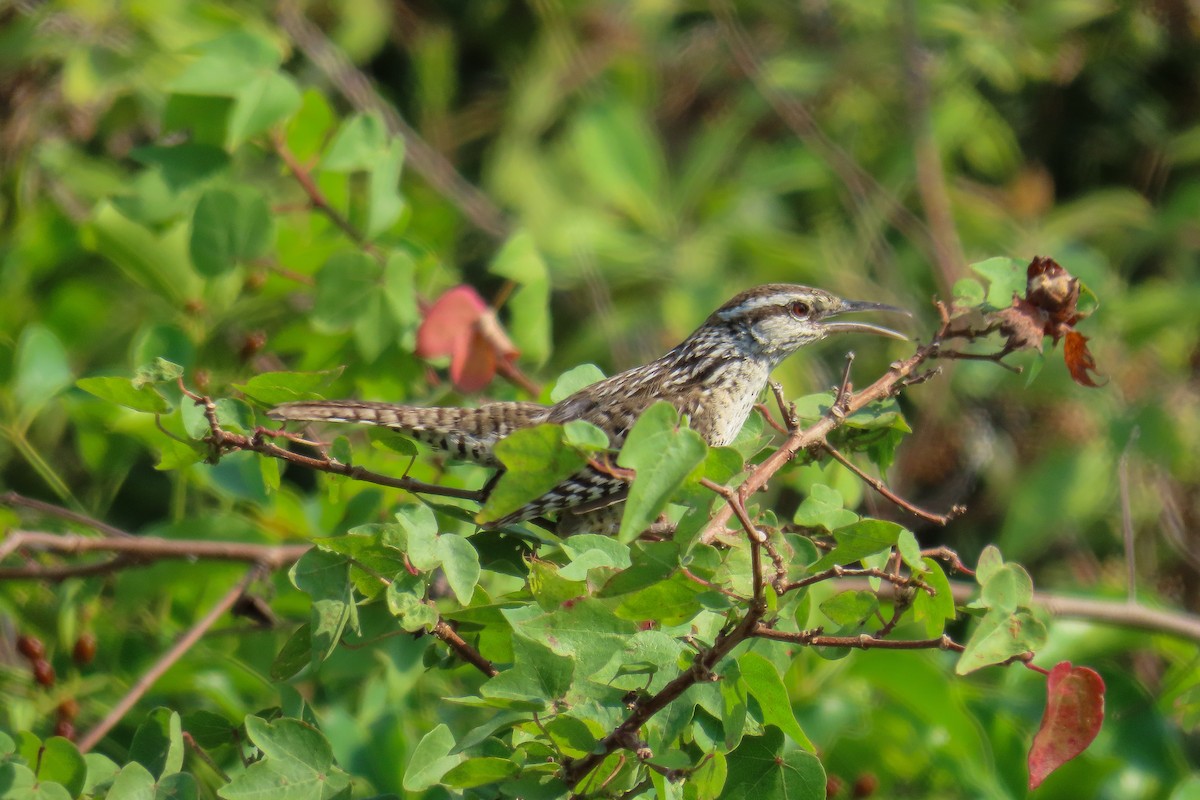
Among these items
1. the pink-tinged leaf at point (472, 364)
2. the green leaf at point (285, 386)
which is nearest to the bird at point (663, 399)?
the pink-tinged leaf at point (472, 364)

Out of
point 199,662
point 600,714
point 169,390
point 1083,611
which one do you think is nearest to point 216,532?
point 199,662

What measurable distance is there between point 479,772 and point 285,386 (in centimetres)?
81

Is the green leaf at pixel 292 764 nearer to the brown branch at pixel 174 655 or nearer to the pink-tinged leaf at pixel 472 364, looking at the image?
the brown branch at pixel 174 655

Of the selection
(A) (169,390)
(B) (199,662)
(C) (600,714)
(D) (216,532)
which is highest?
(A) (169,390)

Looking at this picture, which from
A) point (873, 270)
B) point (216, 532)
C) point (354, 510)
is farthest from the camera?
point (873, 270)

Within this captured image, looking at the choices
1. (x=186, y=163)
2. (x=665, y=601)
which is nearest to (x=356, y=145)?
(x=186, y=163)

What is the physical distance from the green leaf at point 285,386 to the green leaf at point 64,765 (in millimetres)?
717

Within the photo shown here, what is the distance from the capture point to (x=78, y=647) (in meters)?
3.76

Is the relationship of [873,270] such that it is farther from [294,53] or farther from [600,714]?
[600,714]

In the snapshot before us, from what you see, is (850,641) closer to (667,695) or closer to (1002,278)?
(667,695)

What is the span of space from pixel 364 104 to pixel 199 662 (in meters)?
3.65

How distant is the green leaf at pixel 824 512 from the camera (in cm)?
227

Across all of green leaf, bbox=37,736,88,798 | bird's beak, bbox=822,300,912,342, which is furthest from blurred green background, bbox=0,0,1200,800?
green leaf, bbox=37,736,88,798

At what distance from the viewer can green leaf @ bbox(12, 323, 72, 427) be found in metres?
3.68
